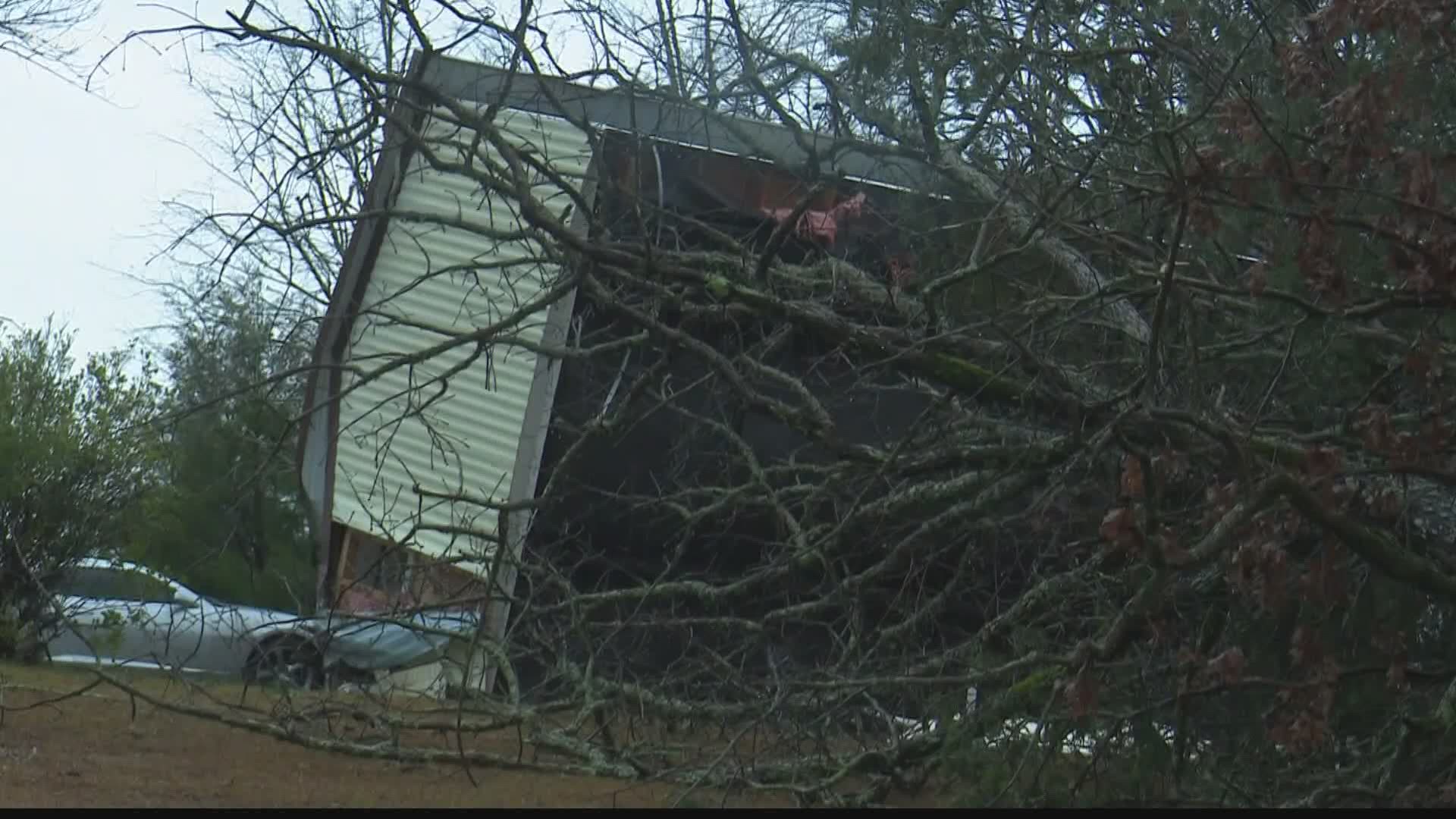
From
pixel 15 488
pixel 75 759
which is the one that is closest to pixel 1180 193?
pixel 75 759

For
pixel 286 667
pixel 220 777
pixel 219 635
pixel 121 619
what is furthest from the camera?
pixel 121 619

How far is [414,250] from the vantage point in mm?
12688

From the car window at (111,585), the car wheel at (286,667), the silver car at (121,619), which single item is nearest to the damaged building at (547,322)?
the car wheel at (286,667)

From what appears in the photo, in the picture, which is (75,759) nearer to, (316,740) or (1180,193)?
(316,740)

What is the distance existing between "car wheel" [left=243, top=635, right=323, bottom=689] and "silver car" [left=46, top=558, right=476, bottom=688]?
1 centimetres

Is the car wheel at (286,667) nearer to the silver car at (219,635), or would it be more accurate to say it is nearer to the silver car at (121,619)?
the silver car at (219,635)

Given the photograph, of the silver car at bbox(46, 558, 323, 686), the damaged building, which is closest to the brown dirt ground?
the damaged building

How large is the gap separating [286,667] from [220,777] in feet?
5.53

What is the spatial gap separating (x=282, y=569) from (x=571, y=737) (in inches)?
641

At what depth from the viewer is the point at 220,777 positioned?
7.14 metres

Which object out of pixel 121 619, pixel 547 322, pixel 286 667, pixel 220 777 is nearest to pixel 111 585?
pixel 121 619

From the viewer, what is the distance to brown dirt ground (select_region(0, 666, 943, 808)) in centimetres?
639

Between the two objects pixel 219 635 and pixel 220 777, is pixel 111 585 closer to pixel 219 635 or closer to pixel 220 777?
pixel 219 635

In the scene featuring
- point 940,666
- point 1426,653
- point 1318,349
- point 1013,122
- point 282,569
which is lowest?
Result: point 282,569
